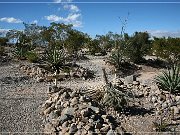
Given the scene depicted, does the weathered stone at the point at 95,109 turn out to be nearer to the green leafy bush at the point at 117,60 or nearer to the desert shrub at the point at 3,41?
the green leafy bush at the point at 117,60

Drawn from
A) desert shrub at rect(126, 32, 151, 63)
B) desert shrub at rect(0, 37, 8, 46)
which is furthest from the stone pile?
desert shrub at rect(0, 37, 8, 46)

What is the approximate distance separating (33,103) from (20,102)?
1.90 ft

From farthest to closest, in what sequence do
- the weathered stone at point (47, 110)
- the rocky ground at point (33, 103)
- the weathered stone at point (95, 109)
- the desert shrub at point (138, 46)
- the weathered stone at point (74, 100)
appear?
the desert shrub at point (138, 46)
the weathered stone at point (74, 100)
the weathered stone at point (47, 110)
the weathered stone at point (95, 109)
the rocky ground at point (33, 103)

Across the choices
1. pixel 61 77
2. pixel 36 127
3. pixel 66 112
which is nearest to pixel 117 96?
pixel 66 112

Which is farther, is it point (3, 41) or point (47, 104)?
point (3, 41)

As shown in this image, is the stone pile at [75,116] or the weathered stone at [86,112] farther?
the weathered stone at [86,112]

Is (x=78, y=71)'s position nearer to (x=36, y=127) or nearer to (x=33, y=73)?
(x=33, y=73)

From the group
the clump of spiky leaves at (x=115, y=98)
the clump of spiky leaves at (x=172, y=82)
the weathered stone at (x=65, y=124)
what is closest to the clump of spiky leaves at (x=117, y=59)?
the clump of spiky leaves at (x=172, y=82)

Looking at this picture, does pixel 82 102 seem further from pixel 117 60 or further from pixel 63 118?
pixel 117 60

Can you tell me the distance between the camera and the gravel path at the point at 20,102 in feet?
36.6

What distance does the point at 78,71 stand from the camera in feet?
63.5

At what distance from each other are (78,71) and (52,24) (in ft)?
65.5

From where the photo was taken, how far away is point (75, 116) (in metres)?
11.3

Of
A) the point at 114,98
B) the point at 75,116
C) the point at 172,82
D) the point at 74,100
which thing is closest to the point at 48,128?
the point at 75,116
